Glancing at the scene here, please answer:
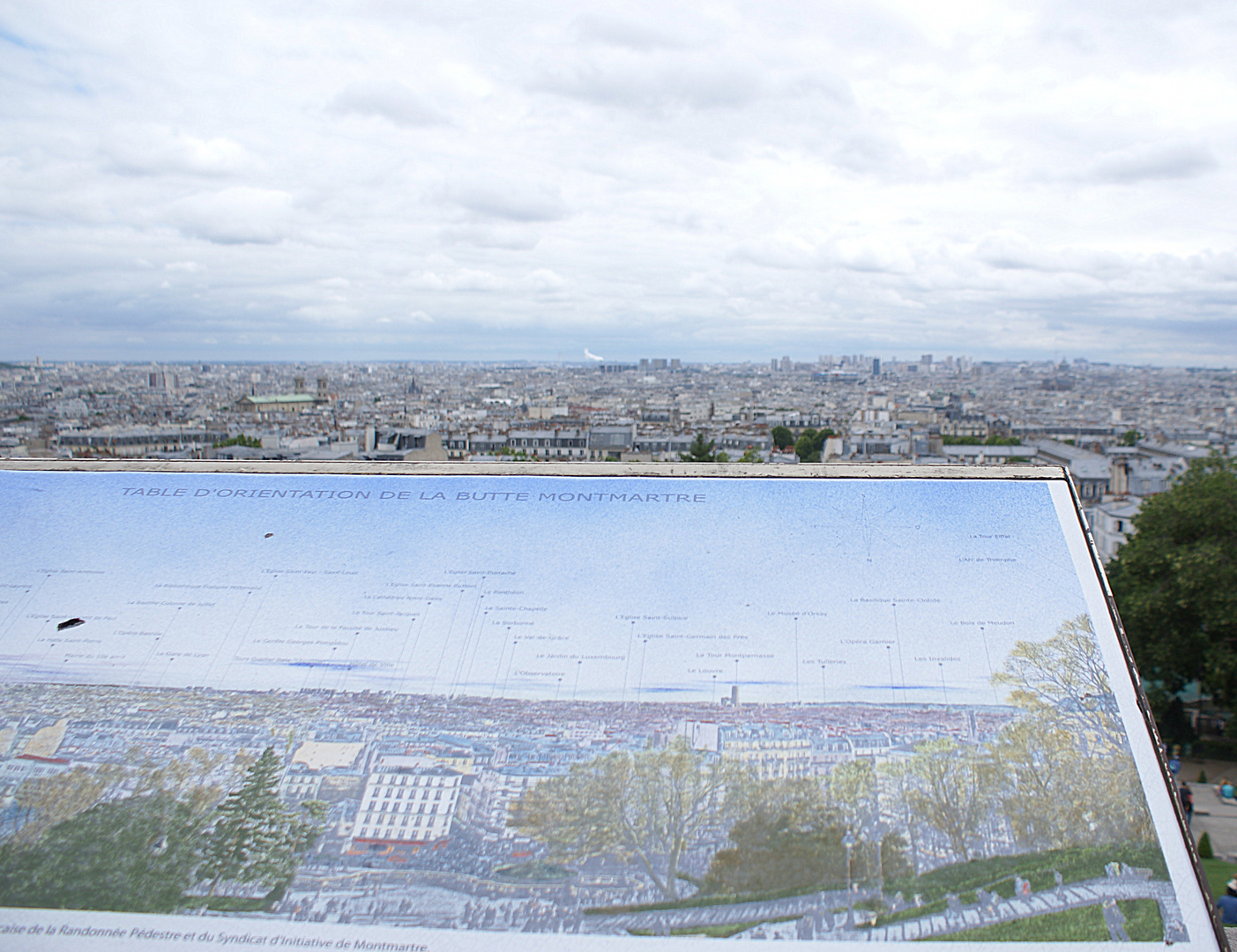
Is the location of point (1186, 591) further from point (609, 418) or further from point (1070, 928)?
point (609, 418)

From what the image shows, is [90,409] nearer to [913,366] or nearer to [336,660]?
[336,660]

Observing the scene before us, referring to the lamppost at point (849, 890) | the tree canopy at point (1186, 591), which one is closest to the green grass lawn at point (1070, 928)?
the lamppost at point (849, 890)

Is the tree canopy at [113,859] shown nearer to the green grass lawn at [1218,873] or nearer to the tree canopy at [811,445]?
the green grass lawn at [1218,873]

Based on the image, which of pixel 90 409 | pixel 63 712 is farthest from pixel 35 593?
pixel 90 409

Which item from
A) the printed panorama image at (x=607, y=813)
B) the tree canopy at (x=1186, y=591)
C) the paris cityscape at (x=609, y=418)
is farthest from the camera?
the paris cityscape at (x=609, y=418)

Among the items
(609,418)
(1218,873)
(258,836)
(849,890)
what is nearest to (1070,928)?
(849,890)

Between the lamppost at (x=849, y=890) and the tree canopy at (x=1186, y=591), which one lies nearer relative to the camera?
the lamppost at (x=849, y=890)
